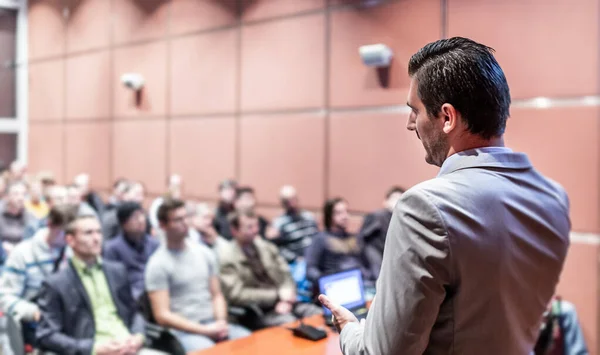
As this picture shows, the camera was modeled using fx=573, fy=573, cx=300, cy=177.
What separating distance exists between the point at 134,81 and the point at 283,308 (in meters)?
4.22

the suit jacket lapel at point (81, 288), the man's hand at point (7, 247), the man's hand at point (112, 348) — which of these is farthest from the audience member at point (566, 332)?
the man's hand at point (7, 247)

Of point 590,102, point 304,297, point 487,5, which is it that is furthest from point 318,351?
point 487,5

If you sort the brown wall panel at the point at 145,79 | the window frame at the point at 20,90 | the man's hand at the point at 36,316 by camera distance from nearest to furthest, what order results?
the man's hand at the point at 36,316, the window frame at the point at 20,90, the brown wall panel at the point at 145,79

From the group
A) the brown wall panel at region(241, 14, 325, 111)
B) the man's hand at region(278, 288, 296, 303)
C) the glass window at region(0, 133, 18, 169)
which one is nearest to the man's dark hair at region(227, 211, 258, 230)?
Answer: the man's hand at region(278, 288, 296, 303)

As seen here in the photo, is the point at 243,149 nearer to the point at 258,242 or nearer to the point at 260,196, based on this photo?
the point at 260,196

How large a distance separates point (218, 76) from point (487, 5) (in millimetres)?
3044

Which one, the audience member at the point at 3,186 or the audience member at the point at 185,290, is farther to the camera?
the audience member at the point at 3,186

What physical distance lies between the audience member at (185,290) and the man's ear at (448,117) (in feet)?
8.16

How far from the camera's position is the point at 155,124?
22.0 feet

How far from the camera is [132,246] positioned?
394 cm

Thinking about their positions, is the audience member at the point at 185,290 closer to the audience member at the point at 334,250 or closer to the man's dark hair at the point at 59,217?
the man's dark hair at the point at 59,217

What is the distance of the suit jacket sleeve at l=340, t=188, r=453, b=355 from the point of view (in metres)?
0.85

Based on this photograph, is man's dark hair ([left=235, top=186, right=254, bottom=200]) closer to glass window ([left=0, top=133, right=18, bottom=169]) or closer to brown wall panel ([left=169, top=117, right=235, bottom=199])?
brown wall panel ([left=169, top=117, right=235, bottom=199])

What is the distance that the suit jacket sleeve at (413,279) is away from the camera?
845 millimetres
